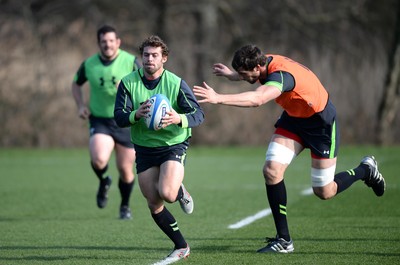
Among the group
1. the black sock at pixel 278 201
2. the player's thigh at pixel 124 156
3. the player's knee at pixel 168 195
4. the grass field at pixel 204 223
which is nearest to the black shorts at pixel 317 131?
the black sock at pixel 278 201

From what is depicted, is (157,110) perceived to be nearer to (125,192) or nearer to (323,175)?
(323,175)

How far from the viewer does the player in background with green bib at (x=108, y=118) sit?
32.6 ft

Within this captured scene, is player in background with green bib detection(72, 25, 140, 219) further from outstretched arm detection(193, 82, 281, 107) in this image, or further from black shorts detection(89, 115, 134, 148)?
outstretched arm detection(193, 82, 281, 107)

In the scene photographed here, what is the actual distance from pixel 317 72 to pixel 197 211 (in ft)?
39.4

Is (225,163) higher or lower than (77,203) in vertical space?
lower

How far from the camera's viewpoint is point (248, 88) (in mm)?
21094

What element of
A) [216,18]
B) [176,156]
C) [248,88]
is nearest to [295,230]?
[176,156]

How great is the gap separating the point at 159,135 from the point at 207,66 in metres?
15.7

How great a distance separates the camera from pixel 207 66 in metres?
22.6

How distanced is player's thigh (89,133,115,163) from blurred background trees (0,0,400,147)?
11.6m

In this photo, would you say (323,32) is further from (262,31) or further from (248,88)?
(248,88)

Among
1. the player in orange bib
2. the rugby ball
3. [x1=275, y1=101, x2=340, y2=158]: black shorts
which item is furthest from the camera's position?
[x1=275, y1=101, x2=340, y2=158]: black shorts

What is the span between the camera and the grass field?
7.12 metres

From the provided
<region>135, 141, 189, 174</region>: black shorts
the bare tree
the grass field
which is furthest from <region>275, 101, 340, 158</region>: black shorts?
the bare tree
